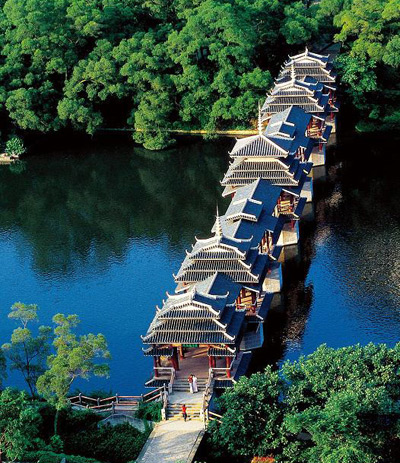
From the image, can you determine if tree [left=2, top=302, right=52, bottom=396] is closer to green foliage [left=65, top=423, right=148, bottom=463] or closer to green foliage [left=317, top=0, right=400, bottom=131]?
green foliage [left=65, top=423, right=148, bottom=463]

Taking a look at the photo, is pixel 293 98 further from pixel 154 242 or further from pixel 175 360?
pixel 175 360

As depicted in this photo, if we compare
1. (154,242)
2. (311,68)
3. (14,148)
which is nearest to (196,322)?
(154,242)

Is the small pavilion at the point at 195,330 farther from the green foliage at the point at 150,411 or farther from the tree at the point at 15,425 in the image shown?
the tree at the point at 15,425

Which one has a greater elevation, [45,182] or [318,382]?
[45,182]

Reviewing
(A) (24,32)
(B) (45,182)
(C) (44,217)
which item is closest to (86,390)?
(C) (44,217)

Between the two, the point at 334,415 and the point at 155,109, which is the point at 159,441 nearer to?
the point at 334,415

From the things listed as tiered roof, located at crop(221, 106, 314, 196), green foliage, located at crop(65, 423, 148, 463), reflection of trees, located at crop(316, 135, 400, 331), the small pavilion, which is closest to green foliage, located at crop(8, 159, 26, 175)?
tiered roof, located at crop(221, 106, 314, 196)
